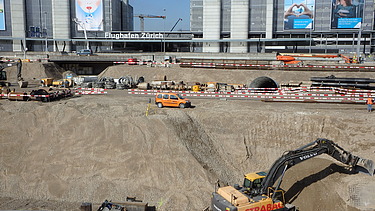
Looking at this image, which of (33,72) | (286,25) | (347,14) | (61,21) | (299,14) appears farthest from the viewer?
(61,21)

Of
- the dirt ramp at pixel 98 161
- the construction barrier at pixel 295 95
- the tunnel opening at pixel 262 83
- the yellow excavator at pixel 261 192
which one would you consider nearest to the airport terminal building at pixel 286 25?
the tunnel opening at pixel 262 83

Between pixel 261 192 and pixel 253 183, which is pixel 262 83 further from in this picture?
pixel 261 192

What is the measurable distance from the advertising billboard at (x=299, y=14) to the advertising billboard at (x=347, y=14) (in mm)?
4654

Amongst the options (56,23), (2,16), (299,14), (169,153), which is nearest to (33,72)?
(56,23)

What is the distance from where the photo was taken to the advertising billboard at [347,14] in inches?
2926

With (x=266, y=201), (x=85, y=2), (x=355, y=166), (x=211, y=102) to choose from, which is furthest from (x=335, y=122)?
(x=85, y=2)

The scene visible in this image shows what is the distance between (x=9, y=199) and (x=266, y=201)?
13511 millimetres

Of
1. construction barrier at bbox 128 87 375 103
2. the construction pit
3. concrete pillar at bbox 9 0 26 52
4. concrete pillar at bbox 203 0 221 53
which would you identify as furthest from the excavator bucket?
concrete pillar at bbox 9 0 26 52

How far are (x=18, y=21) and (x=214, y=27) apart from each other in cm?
4828

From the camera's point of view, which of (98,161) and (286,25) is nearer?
(98,161)

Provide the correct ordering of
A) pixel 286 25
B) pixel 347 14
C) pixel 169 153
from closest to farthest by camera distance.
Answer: pixel 169 153 < pixel 347 14 < pixel 286 25

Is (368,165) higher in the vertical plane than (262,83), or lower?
lower

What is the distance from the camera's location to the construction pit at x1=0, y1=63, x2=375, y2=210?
17562 mm

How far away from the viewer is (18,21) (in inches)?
3282
